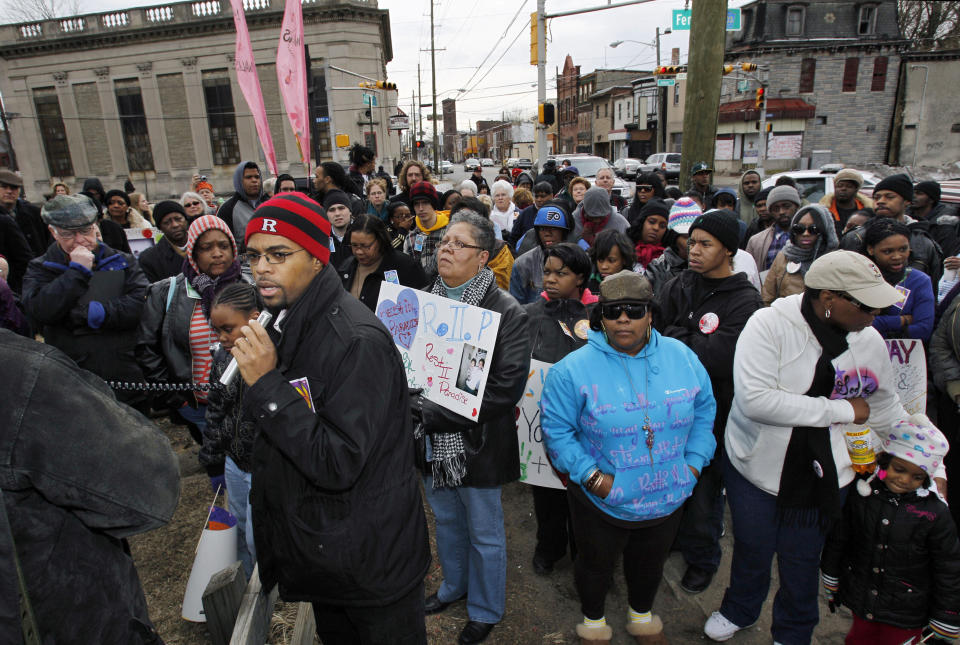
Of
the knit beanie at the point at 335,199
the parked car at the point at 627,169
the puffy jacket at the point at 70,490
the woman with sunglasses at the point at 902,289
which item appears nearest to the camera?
the puffy jacket at the point at 70,490

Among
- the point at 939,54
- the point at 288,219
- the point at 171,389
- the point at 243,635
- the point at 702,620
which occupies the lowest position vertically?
the point at 702,620

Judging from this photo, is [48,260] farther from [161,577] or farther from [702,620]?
[702,620]

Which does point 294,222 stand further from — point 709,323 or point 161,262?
point 161,262

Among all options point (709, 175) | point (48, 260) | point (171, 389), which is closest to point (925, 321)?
point (709, 175)

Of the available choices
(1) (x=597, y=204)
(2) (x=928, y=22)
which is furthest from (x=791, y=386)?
(2) (x=928, y=22)

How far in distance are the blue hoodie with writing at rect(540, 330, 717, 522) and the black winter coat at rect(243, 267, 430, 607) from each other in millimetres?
887

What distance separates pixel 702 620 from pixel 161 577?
131 inches

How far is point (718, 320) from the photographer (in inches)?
118

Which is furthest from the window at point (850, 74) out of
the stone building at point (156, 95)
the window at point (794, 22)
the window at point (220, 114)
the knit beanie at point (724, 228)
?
the knit beanie at point (724, 228)

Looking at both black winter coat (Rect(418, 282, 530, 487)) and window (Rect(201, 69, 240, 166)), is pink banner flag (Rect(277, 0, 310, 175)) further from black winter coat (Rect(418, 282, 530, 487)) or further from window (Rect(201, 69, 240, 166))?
window (Rect(201, 69, 240, 166))

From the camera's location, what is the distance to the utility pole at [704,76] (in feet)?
18.9

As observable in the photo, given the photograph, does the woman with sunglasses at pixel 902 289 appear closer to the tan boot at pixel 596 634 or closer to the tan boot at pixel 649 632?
the tan boot at pixel 649 632

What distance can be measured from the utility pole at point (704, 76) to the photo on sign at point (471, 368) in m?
4.69

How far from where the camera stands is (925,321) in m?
3.68
